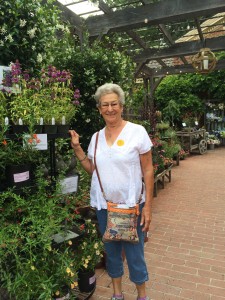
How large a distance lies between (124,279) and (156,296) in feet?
1.23

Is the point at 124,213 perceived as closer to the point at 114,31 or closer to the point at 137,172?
the point at 137,172

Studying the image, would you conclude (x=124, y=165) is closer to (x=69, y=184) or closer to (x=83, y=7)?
(x=69, y=184)

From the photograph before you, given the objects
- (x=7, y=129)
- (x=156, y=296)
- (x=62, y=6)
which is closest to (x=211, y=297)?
(x=156, y=296)

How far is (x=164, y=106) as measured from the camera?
13.4m

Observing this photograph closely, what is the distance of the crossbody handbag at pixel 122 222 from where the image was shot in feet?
6.49

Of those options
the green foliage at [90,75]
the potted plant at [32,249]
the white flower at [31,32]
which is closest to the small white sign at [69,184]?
the potted plant at [32,249]

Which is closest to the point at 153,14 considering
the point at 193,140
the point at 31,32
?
the point at 31,32

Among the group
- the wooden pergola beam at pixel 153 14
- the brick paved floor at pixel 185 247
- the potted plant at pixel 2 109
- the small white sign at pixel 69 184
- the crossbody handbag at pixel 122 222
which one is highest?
the wooden pergola beam at pixel 153 14

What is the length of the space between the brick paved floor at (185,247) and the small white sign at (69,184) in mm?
1019

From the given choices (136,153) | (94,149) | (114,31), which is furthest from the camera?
(114,31)

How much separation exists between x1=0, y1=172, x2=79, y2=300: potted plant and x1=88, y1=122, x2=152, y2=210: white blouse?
1.20 ft

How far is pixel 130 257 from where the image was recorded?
210 cm

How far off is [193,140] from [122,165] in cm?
941

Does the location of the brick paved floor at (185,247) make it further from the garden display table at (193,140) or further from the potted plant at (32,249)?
the garden display table at (193,140)
